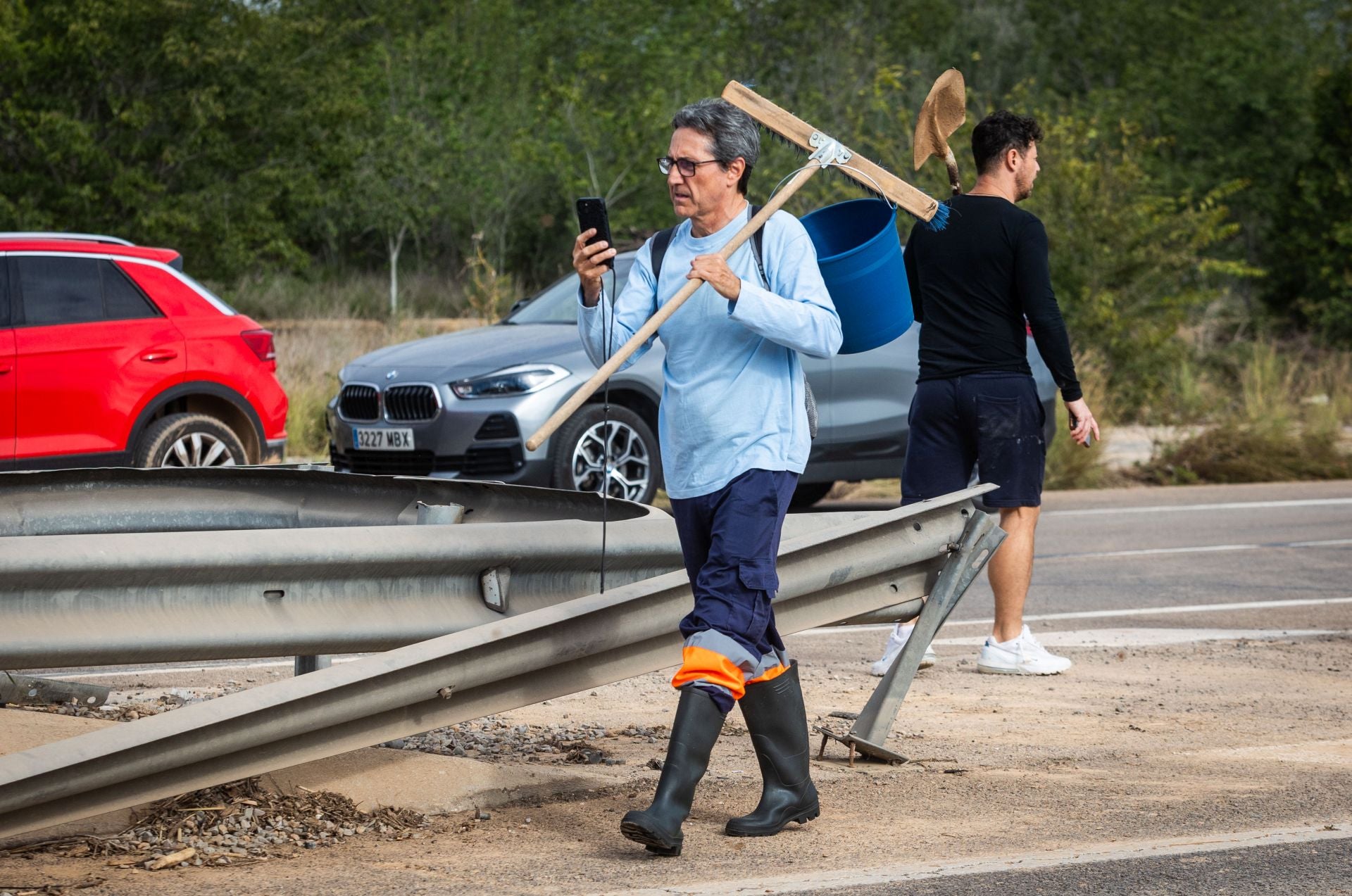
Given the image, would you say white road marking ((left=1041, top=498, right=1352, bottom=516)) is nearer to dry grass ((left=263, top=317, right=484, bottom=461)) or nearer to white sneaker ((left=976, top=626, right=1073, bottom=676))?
dry grass ((left=263, top=317, right=484, bottom=461))

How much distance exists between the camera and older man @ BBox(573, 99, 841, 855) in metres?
4.22

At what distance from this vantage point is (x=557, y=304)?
12453 millimetres

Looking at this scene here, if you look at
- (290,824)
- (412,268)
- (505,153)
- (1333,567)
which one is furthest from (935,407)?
(412,268)

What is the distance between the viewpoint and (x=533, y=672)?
14.3 ft

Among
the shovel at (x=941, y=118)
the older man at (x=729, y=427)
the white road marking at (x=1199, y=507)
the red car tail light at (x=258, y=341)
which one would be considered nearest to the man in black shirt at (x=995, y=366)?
the shovel at (x=941, y=118)

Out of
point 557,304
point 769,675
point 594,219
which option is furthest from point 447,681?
point 557,304

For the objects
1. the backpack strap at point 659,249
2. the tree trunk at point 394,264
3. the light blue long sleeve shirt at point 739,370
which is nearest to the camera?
the light blue long sleeve shirt at point 739,370

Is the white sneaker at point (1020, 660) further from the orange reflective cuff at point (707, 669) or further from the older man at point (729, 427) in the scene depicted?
the orange reflective cuff at point (707, 669)

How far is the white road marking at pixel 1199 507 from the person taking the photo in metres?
13.6

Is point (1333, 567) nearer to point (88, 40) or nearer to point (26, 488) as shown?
point (26, 488)

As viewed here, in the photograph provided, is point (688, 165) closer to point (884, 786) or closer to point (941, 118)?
point (941, 118)

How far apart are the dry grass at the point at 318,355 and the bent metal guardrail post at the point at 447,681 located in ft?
31.7

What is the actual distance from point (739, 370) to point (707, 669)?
762 mm

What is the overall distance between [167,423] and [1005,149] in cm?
641
